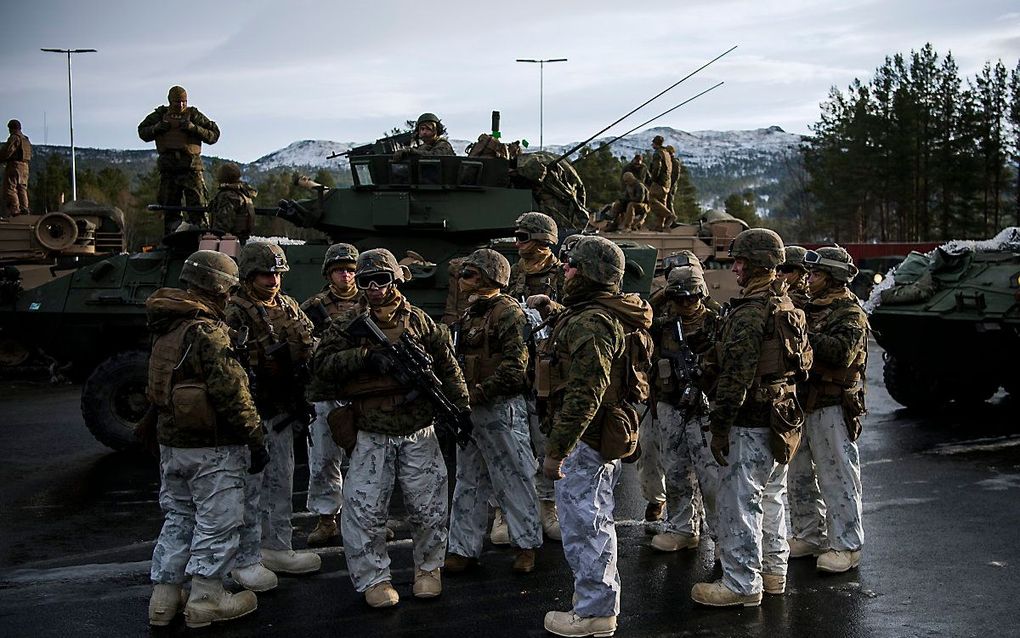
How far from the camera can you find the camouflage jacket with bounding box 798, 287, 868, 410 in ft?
19.8

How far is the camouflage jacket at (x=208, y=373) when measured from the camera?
5.10 metres

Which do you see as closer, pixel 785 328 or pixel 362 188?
pixel 785 328

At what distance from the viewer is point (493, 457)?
20.3 ft

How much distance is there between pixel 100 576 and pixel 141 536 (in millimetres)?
939

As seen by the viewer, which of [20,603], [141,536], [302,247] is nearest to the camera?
[20,603]

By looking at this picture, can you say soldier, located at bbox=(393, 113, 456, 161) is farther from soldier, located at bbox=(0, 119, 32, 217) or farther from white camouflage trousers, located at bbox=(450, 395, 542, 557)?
soldier, located at bbox=(0, 119, 32, 217)

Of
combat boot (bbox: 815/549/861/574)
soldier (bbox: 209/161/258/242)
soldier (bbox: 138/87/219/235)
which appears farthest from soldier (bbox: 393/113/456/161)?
combat boot (bbox: 815/549/861/574)

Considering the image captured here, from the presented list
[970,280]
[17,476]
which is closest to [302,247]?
[17,476]

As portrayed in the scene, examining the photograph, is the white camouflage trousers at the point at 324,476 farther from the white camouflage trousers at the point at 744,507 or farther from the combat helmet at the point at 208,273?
the white camouflage trousers at the point at 744,507

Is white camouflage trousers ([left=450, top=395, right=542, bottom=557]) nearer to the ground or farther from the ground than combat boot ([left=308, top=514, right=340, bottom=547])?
farther from the ground

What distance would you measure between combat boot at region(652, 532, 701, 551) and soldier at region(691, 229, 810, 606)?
102cm

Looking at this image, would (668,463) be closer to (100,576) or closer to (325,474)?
(325,474)

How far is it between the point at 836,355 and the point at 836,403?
Result: 32cm

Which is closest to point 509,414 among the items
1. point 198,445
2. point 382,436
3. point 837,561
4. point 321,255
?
point 382,436
